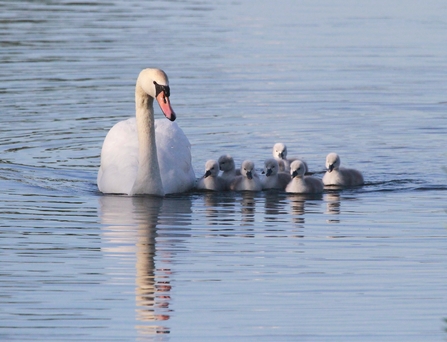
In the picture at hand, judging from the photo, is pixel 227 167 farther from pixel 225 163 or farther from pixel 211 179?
pixel 211 179

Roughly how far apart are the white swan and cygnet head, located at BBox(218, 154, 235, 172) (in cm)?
41

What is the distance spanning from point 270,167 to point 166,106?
1910mm

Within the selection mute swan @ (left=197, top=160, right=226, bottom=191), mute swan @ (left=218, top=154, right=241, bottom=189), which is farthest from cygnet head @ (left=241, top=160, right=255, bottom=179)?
mute swan @ (left=218, top=154, right=241, bottom=189)

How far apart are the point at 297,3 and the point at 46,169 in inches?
812

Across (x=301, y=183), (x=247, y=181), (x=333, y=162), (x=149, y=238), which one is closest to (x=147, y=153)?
(x=247, y=181)

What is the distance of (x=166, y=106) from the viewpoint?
12.7 meters

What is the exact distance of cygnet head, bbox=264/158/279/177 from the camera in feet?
46.2

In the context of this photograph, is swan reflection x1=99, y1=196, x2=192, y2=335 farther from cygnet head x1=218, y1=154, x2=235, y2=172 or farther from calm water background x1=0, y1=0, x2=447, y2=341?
cygnet head x1=218, y1=154, x2=235, y2=172

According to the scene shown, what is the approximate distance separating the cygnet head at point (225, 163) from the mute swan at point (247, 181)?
37cm

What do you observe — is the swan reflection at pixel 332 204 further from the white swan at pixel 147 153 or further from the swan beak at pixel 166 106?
the swan beak at pixel 166 106

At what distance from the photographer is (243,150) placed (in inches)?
642

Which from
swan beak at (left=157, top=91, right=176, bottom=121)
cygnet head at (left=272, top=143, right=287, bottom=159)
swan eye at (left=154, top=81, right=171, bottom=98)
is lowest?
cygnet head at (left=272, top=143, right=287, bottom=159)

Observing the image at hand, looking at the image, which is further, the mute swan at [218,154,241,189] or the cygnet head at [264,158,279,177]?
the mute swan at [218,154,241,189]

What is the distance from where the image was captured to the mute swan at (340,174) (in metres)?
14.1
